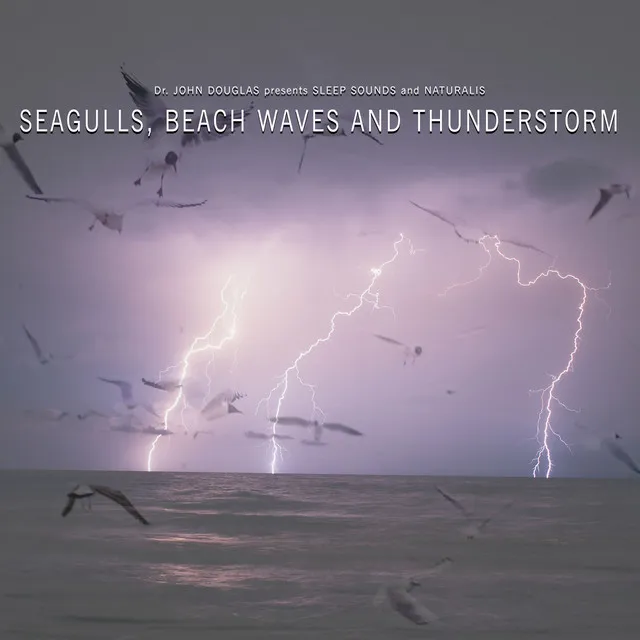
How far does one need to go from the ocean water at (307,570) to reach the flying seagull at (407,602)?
0.14 ft

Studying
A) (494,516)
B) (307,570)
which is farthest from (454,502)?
(307,570)

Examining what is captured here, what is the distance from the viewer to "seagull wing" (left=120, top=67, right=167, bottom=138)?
899 cm

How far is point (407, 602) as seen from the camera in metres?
3.29

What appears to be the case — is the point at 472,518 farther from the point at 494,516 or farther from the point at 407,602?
the point at 407,602

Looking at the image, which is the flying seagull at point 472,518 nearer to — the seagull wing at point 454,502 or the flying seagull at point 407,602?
the seagull wing at point 454,502

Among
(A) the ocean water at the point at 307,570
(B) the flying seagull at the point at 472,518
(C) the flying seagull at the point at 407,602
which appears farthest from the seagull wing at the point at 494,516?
(C) the flying seagull at the point at 407,602

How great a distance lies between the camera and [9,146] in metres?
9.20

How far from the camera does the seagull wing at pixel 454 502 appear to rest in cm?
657

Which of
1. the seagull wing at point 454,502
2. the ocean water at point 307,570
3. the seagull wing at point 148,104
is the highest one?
the seagull wing at point 148,104

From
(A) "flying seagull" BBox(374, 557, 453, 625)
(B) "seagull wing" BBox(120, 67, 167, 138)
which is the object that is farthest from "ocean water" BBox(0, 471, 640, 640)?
(B) "seagull wing" BBox(120, 67, 167, 138)

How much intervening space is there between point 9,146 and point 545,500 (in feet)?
22.1

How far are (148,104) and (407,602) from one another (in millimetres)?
7073

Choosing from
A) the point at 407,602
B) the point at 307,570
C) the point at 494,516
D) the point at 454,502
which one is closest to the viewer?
the point at 407,602

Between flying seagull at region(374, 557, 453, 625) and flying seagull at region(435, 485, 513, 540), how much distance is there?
160 centimetres
